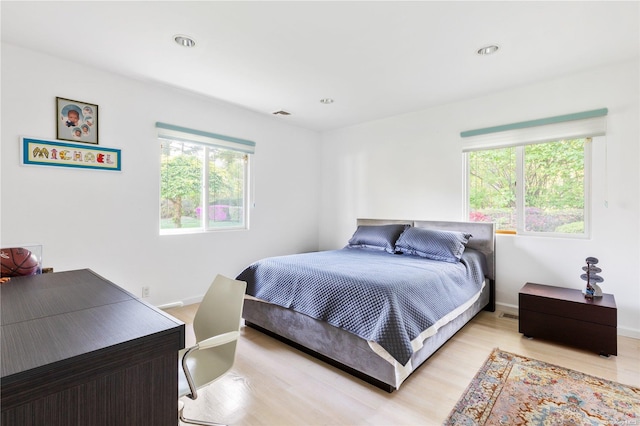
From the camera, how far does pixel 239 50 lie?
249 centimetres

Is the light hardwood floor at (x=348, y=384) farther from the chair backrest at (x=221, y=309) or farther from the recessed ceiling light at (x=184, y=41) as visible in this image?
the recessed ceiling light at (x=184, y=41)

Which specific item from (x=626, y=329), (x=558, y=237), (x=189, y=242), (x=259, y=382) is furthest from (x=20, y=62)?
(x=626, y=329)

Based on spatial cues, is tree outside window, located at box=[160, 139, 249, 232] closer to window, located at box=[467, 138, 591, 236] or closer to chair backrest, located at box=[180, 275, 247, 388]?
chair backrest, located at box=[180, 275, 247, 388]

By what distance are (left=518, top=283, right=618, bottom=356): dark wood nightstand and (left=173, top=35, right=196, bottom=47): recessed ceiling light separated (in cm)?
351

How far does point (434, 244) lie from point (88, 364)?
9.85 feet

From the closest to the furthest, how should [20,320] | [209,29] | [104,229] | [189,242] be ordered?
[20,320] < [209,29] < [104,229] < [189,242]

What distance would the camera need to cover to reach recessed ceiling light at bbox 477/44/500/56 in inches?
96.0

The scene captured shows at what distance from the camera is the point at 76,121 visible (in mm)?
2801

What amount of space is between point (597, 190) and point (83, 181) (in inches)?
190

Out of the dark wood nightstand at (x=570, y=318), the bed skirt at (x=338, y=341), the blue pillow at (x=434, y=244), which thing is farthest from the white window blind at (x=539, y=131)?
the bed skirt at (x=338, y=341)

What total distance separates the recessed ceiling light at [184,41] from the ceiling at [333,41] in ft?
0.17

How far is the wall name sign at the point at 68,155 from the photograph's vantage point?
8.48 ft

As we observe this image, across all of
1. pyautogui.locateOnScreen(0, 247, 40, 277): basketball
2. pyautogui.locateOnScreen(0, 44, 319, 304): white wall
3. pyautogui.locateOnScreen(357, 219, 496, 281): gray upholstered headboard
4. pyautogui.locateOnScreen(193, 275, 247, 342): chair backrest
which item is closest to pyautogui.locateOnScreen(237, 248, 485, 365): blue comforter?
pyautogui.locateOnScreen(357, 219, 496, 281): gray upholstered headboard

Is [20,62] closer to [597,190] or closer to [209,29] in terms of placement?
[209,29]
